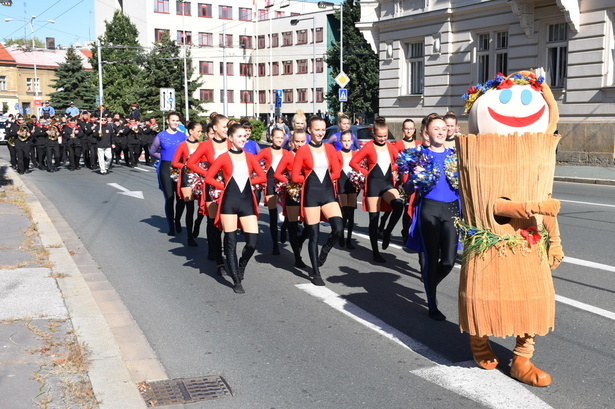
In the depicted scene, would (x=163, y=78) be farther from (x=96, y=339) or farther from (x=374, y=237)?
(x=96, y=339)

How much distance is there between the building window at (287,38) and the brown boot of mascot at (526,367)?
270ft

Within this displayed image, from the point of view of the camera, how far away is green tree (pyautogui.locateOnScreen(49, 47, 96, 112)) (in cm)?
6944

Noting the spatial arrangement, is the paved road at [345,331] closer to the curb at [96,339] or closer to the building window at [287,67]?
the curb at [96,339]

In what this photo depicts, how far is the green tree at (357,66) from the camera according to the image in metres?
53.4

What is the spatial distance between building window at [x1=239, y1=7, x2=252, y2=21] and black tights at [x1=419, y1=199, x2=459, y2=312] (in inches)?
3483

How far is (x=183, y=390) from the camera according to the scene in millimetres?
5043

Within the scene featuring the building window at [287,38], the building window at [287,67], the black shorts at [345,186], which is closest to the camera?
the black shorts at [345,186]

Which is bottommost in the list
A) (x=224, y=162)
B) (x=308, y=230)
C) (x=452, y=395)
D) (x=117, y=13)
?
(x=452, y=395)

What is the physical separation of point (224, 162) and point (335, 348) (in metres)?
2.86

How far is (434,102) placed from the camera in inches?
1196

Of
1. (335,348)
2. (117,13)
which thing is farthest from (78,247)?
(117,13)

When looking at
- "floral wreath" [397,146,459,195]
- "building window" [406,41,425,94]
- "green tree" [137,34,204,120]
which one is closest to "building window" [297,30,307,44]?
"green tree" [137,34,204,120]

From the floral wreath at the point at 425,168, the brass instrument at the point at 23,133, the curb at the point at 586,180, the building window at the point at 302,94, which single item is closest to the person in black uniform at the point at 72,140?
the brass instrument at the point at 23,133

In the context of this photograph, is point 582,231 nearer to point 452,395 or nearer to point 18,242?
point 452,395
